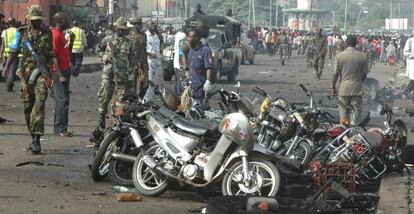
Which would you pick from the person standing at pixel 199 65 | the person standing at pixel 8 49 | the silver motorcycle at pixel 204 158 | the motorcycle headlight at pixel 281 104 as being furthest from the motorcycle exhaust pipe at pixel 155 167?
the person standing at pixel 8 49

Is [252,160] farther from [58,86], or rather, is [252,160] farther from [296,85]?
[296,85]

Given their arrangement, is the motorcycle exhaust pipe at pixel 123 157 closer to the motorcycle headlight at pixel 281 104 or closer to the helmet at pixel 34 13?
the motorcycle headlight at pixel 281 104

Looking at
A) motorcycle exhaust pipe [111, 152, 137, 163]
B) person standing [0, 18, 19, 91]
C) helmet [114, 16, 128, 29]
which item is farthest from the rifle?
person standing [0, 18, 19, 91]

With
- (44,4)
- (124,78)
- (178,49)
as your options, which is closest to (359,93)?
(124,78)

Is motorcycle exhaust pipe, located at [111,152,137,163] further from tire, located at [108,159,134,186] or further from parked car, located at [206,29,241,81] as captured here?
parked car, located at [206,29,241,81]

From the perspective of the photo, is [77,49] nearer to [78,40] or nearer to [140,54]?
[78,40]

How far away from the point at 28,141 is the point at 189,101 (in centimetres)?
256

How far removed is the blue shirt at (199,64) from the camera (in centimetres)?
1352

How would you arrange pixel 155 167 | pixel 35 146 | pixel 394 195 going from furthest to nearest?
pixel 35 146 → pixel 394 195 → pixel 155 167

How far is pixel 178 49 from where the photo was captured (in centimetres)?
2053

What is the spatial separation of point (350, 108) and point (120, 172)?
448 cm

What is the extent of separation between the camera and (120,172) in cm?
1000

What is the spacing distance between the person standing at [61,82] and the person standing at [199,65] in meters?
1.92

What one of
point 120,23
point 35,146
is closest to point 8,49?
point 120,23
